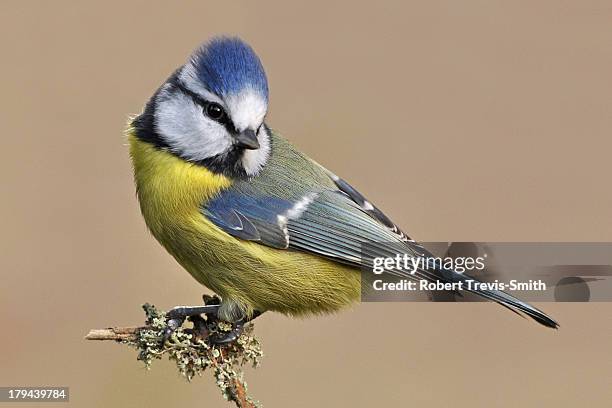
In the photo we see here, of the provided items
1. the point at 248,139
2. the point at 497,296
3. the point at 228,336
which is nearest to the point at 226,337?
the point at 228,336

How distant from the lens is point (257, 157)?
3600 mm

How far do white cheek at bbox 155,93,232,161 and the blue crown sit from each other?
116mm

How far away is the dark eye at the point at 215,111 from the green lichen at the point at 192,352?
0.61m

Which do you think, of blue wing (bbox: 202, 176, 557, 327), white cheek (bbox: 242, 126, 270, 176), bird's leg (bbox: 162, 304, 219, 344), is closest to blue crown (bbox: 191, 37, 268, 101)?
white cheek (bbox: 242, 126, 270, 176)

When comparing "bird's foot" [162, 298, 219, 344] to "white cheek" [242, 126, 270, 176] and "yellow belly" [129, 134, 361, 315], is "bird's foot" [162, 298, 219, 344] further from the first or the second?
"white cheek" [242, 126, 270, 176]

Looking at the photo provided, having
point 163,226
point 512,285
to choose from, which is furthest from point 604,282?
point 163,226

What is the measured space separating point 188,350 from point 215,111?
72 centimetres

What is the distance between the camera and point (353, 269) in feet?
11.8

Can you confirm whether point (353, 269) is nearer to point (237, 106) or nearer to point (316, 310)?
point (316, 310)

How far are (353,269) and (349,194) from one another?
32cm

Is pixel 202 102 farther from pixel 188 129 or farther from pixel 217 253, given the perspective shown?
pixel 217 253

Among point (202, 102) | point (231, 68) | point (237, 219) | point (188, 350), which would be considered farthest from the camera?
point (237, 219)

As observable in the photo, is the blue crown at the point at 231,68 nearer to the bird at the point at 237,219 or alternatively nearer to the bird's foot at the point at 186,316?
the bird at the point at 237,219

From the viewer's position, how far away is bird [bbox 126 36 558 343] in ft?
11.3
